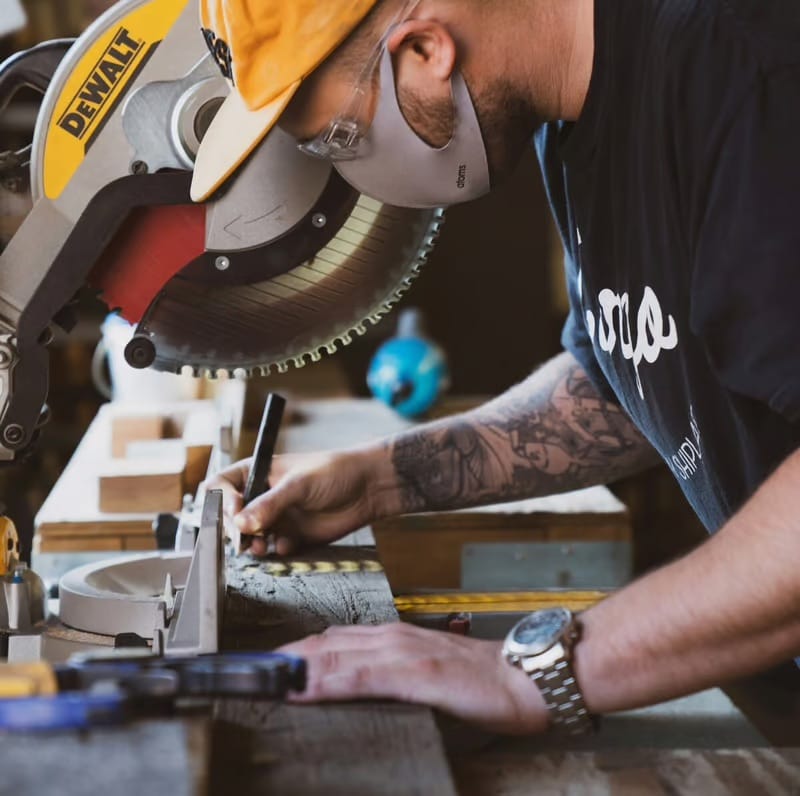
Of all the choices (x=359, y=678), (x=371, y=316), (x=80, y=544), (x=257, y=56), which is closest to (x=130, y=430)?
(x=80, y=544)

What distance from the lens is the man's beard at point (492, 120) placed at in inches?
45.1

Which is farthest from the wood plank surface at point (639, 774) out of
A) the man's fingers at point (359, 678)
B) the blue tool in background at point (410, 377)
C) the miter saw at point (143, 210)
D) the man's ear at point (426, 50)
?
the blue tool in background at point (410, 377)

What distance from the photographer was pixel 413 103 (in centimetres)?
114

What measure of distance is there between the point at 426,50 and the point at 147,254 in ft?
1.12

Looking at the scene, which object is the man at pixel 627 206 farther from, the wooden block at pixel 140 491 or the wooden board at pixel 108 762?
the wooden block at pixel 140 491

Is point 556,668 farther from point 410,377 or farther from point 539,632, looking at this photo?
point 410,377

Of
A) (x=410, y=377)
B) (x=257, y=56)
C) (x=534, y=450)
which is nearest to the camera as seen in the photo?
(x=257, y=56)

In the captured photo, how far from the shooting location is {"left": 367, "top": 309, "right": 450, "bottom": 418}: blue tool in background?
9.63 feet

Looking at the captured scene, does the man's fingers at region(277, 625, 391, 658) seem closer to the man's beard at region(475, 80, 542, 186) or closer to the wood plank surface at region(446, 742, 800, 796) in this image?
the wood plank surface at region(446, 742, 800, 796)

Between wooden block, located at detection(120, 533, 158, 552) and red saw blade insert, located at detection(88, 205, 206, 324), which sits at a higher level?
red saw blade insert, located at detection(88, 205, 206, 324)

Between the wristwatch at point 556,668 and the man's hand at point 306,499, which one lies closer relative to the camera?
the wristwatch at point 556,668

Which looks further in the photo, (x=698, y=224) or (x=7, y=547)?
(x=7, y=547)

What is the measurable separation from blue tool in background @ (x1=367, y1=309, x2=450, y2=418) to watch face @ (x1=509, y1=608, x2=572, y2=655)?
6.29ft

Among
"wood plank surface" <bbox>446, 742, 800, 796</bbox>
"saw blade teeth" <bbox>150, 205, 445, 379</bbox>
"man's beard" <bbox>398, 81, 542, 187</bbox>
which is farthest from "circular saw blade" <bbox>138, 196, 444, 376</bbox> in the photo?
"wood plank surface" <bbox>446, 742, 800, 796</bbox>
